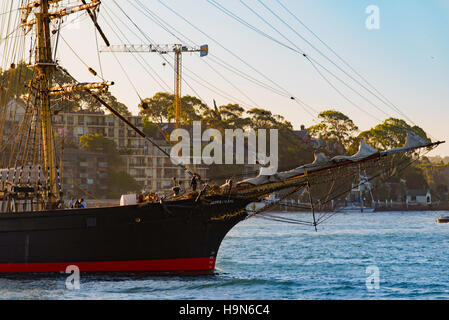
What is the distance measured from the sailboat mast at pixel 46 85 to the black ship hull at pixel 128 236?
3860 millimetres

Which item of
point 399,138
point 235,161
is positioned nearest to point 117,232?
point 235,161

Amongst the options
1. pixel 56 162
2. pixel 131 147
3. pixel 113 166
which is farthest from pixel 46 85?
pixel 131 147

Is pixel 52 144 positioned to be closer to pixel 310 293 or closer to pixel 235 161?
pixel 310 293

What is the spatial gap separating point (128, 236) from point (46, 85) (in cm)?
994

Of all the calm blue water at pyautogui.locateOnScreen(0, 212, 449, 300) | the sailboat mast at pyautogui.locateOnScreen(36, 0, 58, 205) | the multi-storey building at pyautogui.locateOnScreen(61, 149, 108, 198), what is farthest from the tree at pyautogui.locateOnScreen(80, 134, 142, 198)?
the sailboat mast at pyautogui.locateOnScreen(36, 0, 58, 205)

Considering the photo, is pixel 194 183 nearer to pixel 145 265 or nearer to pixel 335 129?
pixel 145 265

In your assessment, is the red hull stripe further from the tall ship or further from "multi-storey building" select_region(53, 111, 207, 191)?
"multi-storey building" select_region(53, 111, 207, 191)

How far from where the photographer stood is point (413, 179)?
554 feet

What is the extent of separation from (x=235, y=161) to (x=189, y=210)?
93039 millimetres

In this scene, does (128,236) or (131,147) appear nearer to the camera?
(128,236)

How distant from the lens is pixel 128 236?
3312 cm

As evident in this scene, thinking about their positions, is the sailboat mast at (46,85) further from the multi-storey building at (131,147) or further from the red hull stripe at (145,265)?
the multi-storey building at (131,147)

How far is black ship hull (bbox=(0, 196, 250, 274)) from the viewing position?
33125 millimetres

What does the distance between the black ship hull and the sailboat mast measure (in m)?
3.86
